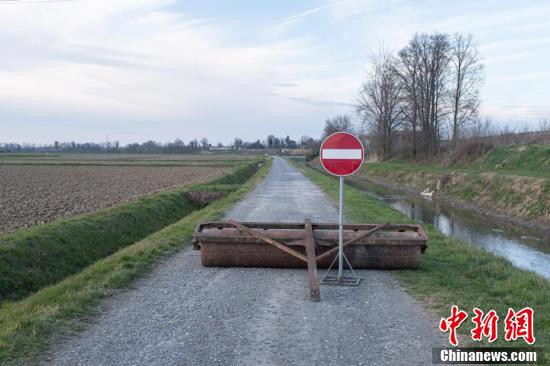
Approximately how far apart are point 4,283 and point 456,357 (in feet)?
27.6

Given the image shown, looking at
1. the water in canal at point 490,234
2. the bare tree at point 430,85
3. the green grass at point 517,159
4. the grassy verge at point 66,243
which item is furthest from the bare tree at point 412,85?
the grassy verge at point 66,243

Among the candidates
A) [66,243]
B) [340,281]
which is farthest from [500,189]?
[66,243]

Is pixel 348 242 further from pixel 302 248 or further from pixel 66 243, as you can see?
pixel 66 243

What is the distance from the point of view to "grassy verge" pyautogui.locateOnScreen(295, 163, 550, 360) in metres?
6.16

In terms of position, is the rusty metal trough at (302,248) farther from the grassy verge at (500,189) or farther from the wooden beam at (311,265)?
the grassy verge at (500,189)

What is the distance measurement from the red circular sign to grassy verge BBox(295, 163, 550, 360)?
79.8 inches

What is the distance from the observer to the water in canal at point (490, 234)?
1293cm

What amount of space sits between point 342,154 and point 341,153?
23mm

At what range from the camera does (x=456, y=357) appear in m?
4.81

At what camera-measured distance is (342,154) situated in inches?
306

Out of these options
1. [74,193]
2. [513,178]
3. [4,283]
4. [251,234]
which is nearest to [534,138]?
[513,178]

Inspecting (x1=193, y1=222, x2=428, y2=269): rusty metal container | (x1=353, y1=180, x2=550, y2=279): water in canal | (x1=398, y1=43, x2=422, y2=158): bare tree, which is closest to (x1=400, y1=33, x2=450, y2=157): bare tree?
(x1=398, y1=43, x2=422, y2=158): bare tree

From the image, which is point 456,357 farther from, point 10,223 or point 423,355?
point 10,223

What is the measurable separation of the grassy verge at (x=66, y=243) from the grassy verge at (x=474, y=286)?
7.49 meters
